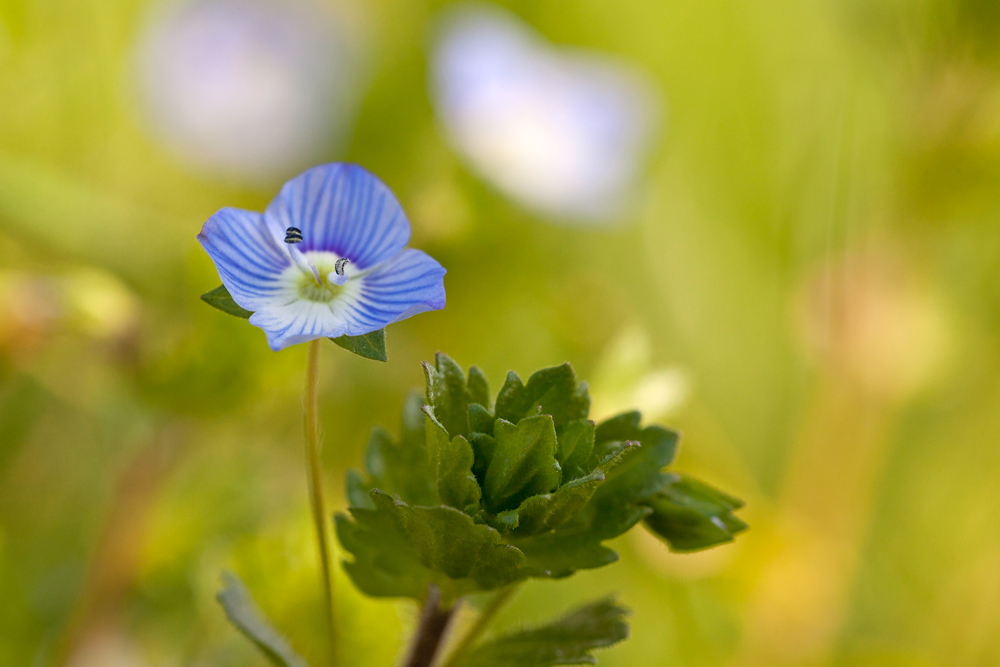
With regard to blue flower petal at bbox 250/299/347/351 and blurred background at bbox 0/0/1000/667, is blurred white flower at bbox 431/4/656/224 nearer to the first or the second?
blurred background at bbox 0/0/1000/667

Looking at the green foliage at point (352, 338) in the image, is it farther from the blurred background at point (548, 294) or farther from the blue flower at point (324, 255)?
the blurred background at point (548, 294)

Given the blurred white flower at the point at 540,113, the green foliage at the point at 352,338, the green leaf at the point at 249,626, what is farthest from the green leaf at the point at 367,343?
the blurred white flower at the point at 540,113

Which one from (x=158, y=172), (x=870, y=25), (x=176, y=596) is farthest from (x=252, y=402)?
(x=870, y=25)

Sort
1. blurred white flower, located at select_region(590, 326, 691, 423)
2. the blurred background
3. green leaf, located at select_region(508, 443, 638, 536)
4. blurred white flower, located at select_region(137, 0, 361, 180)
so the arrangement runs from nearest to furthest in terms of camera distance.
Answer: green leaf, located at select_region(508, 443, 638, 536) → blurred white flower, located at select_region(590, 326, 691, 423) → the blurred background → blurred white flower, located at select_region(137, 0, 361, 180)

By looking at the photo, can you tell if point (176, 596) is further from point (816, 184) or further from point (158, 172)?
point (816, 184)

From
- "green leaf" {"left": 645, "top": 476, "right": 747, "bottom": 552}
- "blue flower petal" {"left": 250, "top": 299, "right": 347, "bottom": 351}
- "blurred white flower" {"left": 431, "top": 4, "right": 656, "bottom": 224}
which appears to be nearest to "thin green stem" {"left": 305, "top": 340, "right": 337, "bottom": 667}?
"blue flower petal" {"left": 250, "top": 299, "right": 347, "bottom": 351}

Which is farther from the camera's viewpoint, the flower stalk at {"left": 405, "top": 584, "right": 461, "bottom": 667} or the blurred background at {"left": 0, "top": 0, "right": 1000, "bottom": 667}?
the blurred background at {"left": 0, "top": 0, "right": 1000, "bottom": 667}

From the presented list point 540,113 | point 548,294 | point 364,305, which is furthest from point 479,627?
point 540,113

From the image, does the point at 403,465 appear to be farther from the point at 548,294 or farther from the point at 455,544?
the point at 548,294
